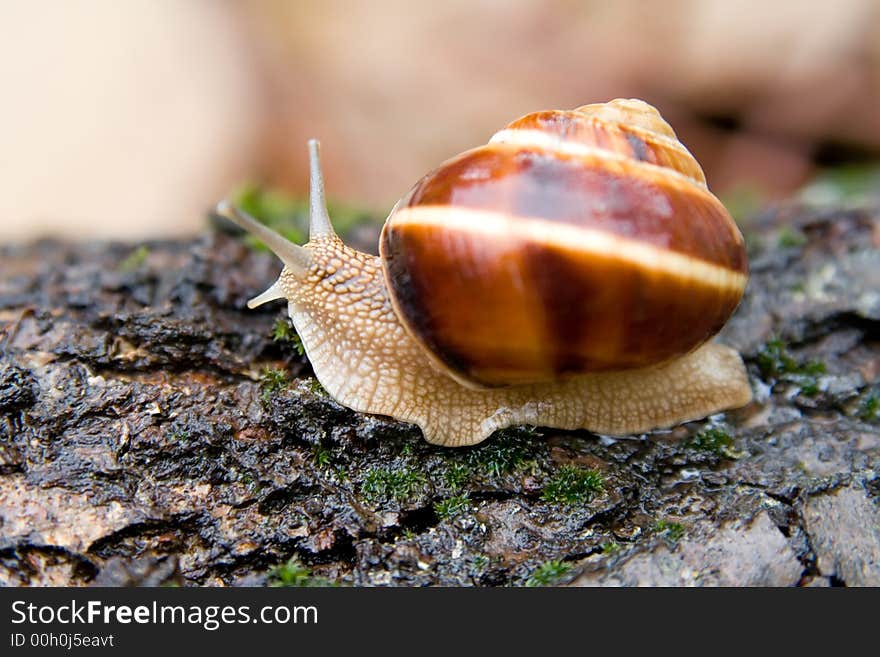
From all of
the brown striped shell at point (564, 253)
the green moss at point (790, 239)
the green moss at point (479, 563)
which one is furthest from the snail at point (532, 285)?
the green moss at point (790, 239)

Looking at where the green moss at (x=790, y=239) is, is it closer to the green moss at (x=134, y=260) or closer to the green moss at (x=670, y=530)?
the green moss at (x=670, y=530)

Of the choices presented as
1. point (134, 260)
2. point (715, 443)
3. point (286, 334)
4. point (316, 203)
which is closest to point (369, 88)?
point (134, 260)

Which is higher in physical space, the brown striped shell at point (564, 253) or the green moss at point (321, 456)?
the brown striped shell at point (564, 253)

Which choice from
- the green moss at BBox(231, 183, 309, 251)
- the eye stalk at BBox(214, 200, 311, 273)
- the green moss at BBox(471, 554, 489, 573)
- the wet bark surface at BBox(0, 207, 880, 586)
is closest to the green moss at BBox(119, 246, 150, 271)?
the wet bark surface at BBox(0, 207, 880, 586)

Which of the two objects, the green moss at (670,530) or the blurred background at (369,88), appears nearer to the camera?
the green moss at (670,530)

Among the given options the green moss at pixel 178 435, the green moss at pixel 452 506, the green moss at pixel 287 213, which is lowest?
the green moss at pixel 452 506

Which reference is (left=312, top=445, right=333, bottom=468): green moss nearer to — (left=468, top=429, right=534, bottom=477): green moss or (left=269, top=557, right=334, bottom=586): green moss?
(left=269, top=557, right=334, bottom=586): green moss

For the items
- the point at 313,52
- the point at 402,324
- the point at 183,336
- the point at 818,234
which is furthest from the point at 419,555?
the point at 313,52
